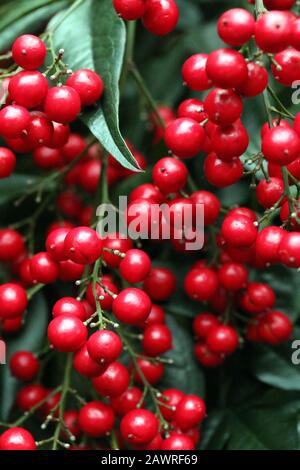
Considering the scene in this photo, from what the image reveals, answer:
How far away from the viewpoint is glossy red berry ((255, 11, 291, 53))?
0.67 meters

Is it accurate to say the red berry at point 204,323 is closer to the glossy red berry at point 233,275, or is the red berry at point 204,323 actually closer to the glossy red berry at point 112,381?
the glossy red berry at point 233,275

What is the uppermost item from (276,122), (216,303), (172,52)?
(276,122)

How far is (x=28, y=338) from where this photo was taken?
972 mm

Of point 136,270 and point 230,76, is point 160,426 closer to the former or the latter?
point 136,270

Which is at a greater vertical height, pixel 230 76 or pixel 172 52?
pixel 230 76

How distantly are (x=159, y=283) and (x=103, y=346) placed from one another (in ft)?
0.70

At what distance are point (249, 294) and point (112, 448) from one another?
0.79 feet

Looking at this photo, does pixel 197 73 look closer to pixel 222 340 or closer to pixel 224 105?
pixel 224 105

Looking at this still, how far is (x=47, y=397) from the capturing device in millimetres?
865

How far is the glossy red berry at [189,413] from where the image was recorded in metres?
0.82

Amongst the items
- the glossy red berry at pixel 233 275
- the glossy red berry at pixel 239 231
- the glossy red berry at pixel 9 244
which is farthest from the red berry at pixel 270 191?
the glossy red berry at pixel 9 244

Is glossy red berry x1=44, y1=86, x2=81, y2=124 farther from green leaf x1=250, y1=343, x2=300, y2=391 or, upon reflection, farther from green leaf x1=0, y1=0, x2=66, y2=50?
green leaf x1=250, y1=343, x2=300, y2=391

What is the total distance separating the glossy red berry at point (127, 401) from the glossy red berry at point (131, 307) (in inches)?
4.6

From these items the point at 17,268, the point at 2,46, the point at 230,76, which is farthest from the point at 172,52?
the point at 230,76
